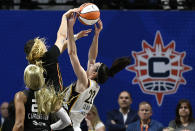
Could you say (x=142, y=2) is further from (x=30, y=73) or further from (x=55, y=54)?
(x=30, y=73)

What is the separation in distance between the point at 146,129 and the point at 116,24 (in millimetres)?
2509

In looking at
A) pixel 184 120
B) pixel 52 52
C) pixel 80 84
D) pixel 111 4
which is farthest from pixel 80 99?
pixel 111 4

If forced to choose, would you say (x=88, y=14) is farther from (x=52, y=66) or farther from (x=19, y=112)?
(x=19, y=112)

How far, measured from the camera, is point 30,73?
473 cm

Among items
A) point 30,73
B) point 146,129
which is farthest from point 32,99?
point 146,129

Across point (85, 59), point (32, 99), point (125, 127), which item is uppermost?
point (32, 99)

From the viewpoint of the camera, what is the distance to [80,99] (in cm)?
581

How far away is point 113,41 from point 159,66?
0.99m

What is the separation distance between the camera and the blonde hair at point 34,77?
4734 millimetres

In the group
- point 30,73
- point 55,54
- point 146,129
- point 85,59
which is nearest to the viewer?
point 30,73

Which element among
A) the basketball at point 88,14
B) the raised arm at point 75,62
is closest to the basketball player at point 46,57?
the raised arm at point 75,62

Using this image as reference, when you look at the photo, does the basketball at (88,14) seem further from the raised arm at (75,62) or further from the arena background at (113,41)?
the arena background at (113,41)

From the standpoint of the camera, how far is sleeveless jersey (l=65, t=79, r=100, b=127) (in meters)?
5.78

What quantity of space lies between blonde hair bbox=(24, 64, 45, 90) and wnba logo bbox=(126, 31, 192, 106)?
4.70 meters
